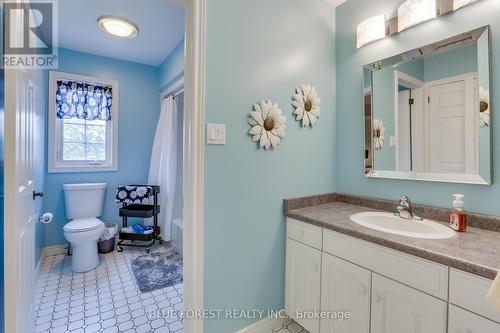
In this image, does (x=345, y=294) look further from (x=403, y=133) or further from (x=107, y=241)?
(x=107, y=241)

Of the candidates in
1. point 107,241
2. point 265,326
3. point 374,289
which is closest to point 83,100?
point 107,241

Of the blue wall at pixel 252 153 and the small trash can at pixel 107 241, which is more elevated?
the blue wall at pixel 252 153

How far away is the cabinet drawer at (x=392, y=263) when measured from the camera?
37.4 inches

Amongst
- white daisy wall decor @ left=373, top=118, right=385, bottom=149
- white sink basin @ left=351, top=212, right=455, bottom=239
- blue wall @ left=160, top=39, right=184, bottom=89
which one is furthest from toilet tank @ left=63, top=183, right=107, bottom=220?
white daisy wall decor @ left=373, top=118, right=385, bottom=149

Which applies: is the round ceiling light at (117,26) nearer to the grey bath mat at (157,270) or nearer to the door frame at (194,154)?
the door frame at (194,154)

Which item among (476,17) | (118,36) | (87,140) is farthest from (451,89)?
(87,140)

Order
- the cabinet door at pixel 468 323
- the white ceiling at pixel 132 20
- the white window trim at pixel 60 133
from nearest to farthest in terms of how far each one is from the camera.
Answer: the cabinet door at pixel 468 323 → the white ceiling at pixel 132 20 → the white window trim at pixel 60 133

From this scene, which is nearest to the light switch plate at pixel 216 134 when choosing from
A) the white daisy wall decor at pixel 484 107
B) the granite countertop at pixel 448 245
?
Result: the granite countertop at pixel 448 245

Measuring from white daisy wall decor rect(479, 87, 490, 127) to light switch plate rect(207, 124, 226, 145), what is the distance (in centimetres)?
138

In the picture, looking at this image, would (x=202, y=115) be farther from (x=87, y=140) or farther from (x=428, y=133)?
(x=87, y=140)

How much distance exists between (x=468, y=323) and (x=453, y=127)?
3.34 ft

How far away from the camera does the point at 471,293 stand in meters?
0.86

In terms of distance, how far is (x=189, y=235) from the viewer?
1332 mm

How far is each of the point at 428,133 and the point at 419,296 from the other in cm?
98
